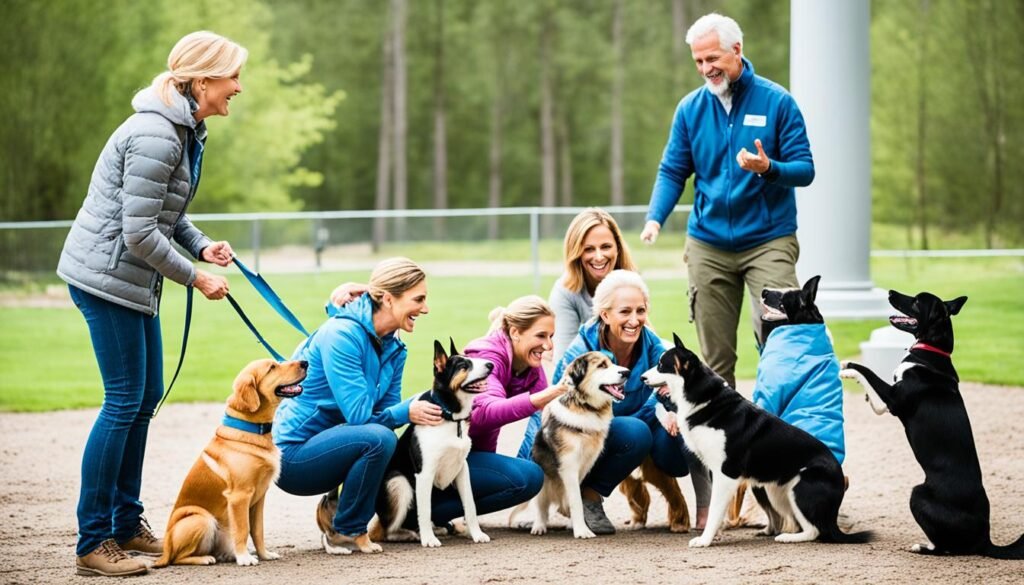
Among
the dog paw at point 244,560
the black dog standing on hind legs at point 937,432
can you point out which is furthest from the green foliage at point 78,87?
the black dog standing on hind legs at point 937,432

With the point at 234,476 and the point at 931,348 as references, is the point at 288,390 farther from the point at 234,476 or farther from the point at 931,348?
the point at 931,348

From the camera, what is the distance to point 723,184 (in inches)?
273

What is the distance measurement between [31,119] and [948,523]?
23.2 metres

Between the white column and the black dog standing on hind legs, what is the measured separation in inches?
237

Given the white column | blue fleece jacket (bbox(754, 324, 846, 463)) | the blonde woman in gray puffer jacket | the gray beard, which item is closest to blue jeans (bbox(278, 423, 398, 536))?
the blonde woman in gray puffer jacket

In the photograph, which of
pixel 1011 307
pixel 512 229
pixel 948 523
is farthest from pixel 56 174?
pixel 948 523

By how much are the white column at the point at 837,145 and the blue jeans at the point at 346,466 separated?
6731mm

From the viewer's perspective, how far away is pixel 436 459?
592cm

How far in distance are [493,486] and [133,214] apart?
217cm

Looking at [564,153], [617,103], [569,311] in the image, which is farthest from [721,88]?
[564,153]

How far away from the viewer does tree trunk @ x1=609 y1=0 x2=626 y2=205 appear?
36.4m

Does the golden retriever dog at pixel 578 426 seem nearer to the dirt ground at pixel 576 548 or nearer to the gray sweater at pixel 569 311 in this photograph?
the dirt ground at pixel 576 548

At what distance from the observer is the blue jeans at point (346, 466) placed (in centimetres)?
582

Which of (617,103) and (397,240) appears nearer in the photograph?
(397,240)
